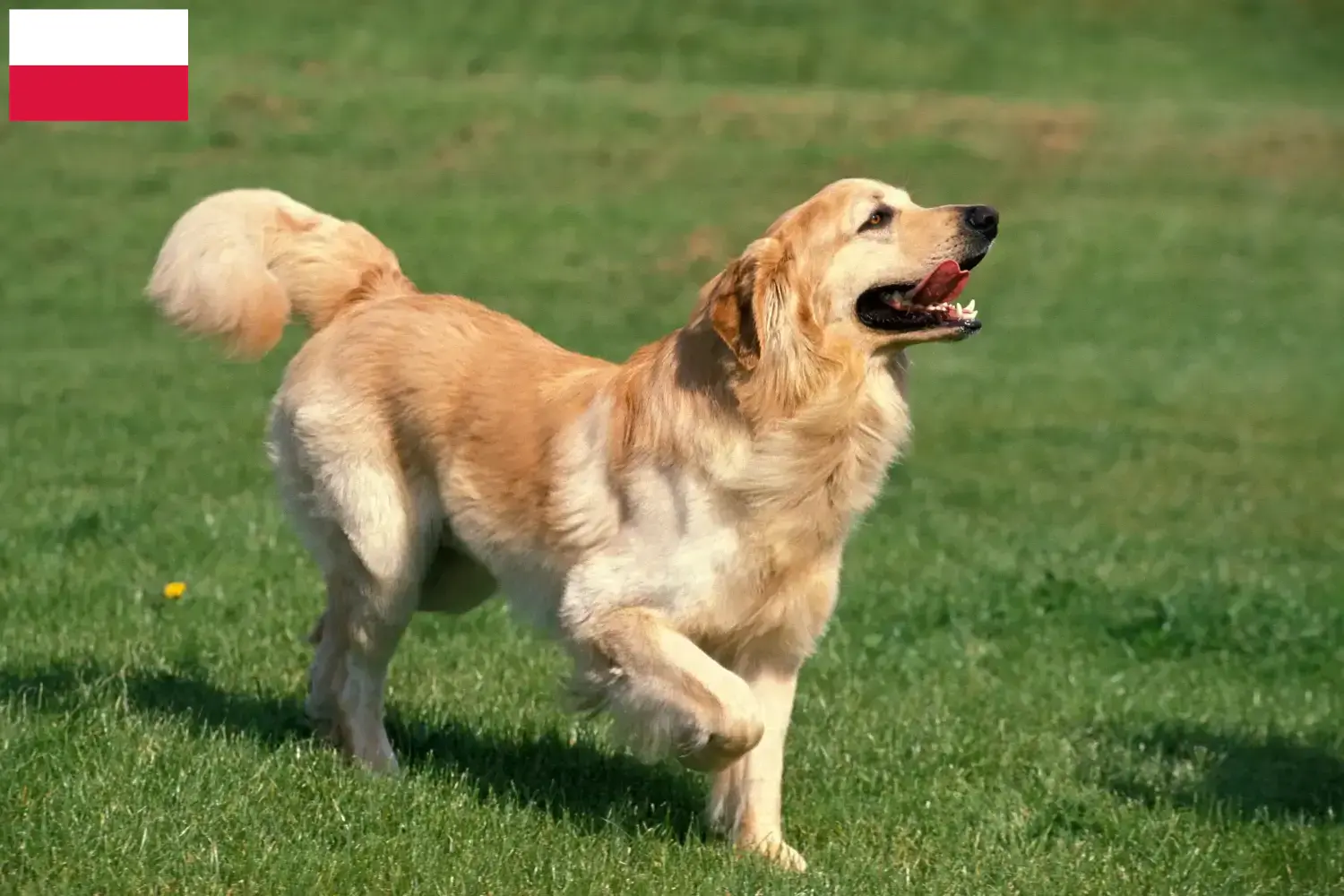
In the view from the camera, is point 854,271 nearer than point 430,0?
Yes

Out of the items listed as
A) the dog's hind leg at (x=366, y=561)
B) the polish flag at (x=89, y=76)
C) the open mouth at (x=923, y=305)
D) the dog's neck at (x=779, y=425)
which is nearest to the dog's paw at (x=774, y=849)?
the dog's neck at (x=779, y=425)

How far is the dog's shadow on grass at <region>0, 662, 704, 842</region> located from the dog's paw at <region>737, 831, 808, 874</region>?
176 mm

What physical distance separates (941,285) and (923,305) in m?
0.08

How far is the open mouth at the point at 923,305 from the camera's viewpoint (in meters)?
5.57

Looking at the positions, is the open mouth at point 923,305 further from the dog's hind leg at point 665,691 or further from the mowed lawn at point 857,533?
the mowed lawn at point 857,533

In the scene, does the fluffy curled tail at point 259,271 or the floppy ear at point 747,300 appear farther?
the fluffy curled tail at point 259,271

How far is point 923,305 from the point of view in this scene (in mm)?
5699

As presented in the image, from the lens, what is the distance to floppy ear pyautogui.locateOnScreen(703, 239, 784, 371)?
5570 millimetres

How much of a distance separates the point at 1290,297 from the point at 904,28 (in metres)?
16.0

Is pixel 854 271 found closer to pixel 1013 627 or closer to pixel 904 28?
pixel 1013 627

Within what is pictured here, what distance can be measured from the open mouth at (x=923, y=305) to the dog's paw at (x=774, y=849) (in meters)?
1.64

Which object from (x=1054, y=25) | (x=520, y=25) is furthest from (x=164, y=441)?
(x=1054, y=25)

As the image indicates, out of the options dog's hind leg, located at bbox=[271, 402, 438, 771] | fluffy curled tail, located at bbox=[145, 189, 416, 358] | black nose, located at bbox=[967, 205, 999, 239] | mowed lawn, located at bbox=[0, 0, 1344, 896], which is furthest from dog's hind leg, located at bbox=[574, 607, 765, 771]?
fluffy curled tail, located at bbox=[145, 189, 416, 358]

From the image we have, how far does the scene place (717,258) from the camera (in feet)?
80.3
